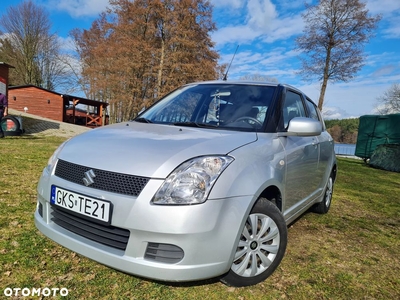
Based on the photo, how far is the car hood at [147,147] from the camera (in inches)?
67.0

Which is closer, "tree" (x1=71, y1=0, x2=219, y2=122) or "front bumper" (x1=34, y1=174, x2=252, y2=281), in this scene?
"front bumper" (x1=34, y1=174, x2=252, y2=281)

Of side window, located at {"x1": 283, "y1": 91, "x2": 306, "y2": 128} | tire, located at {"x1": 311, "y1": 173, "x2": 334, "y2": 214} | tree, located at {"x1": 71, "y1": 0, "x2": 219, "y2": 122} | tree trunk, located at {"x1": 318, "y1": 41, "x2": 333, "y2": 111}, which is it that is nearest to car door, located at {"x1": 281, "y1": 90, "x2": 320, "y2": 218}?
side window, located at {"x1": 283, "y1": 91, "x2": 306, "y2": 128}

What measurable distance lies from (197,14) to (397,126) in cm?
1573

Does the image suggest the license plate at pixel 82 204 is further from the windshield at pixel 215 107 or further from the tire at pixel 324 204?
the tire at pixel 324 204

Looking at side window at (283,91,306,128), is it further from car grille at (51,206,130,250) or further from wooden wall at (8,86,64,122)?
wooden wall at (8,86,64,122)

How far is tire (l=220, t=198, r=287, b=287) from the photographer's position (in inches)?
75.8

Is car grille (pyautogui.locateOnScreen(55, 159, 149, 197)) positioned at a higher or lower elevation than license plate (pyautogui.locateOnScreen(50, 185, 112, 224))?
higher

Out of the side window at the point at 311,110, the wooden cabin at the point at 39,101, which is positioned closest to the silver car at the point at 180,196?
the side window at the point at 311,110

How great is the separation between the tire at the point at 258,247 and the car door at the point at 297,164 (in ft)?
1.17

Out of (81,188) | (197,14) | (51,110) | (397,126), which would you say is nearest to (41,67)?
(51,110)

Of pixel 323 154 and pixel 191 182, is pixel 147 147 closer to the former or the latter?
pixel 191 182

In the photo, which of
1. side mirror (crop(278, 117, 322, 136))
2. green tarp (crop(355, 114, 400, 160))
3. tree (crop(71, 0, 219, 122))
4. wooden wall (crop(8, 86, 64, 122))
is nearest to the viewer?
side mirror (crop(278, 117, 322, 136))

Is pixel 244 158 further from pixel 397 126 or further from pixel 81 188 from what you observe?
pixel 397 126

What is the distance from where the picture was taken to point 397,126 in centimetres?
1365
